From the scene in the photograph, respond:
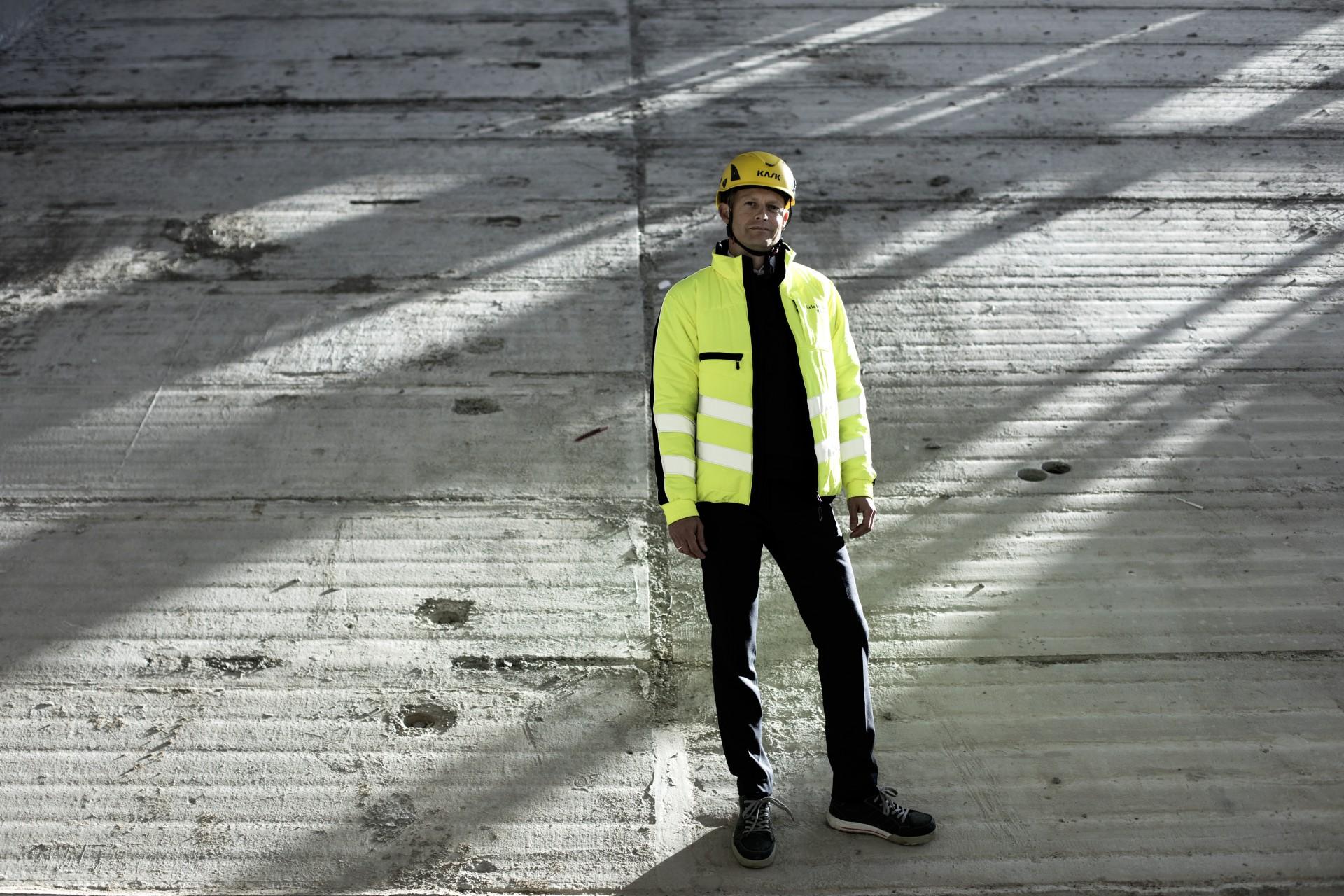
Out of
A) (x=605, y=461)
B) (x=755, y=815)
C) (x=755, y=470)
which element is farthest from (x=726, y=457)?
(x=605, y=461)

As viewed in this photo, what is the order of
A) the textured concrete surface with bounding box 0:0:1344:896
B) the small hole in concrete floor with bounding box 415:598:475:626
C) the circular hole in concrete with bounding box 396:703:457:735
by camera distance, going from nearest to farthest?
the textured concrete surface with bounding box 0:0:1344:896, the circular hole in concrete with bounding box 396:703:457:735, the small hole in concrete floor with bounding box 415:598:475:626

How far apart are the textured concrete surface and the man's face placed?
4.28 ft

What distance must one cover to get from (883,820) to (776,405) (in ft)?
3.41

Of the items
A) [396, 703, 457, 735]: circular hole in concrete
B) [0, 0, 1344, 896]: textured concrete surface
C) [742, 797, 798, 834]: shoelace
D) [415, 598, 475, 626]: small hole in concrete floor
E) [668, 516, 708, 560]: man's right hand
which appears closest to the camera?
[668, 516, 708, 560]: man's right hand

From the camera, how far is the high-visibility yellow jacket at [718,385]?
2.74m

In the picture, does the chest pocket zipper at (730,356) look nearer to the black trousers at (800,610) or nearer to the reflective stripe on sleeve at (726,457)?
the reflective stripe on sleeve at (726,457)

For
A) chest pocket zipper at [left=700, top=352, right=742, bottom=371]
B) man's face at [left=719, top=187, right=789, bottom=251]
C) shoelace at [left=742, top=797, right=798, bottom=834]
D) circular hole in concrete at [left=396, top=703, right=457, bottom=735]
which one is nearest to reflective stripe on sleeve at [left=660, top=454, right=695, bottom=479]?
chest pocket zipper at [left=700, top=352, right=742, bottom=371]

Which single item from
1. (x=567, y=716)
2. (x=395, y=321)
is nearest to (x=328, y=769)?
(x=567, y=716)

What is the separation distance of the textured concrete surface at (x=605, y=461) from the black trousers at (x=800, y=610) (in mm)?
251

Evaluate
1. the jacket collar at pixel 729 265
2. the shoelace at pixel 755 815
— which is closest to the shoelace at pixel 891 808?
the shoelace at pixel 755 815

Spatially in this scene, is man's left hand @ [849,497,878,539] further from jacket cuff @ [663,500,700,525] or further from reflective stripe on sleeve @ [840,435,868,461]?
jacket cuff @ [663,500,700,525]

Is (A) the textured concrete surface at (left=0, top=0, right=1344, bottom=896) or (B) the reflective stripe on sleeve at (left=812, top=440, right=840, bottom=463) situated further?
(A) the textured concrete surface at (left=0, top=0, right=1344, bottom=896)

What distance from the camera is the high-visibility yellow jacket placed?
2.74 meters

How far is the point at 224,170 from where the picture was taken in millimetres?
5844
